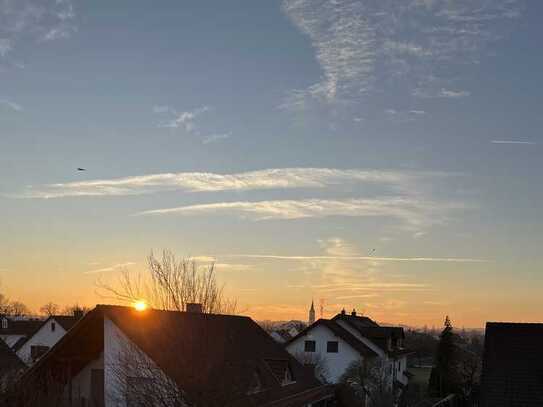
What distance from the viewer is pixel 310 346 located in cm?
4822

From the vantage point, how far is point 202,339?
17.0 m

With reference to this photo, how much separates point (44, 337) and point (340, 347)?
3128 cm

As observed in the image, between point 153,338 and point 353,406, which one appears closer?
point 153,338

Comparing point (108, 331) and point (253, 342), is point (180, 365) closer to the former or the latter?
point (108, 331)

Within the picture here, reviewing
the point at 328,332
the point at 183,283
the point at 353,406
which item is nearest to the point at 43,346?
the point at 328,332

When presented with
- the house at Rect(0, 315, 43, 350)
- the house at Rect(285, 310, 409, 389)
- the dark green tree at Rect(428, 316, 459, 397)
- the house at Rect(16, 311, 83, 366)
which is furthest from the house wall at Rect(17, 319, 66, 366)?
the dark green tree at Rect(428, 316, 459, 397)

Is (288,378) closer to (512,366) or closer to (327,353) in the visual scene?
(512,366)

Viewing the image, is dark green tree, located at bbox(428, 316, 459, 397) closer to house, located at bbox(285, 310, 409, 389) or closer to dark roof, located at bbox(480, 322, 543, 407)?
house, located at bbox(285, 310, 409, 389)

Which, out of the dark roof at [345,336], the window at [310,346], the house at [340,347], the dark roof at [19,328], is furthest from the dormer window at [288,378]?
the dark roof at [19,328]

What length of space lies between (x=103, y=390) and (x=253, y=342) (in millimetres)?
7683

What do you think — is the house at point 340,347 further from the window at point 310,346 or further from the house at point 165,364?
the house at point 165,364

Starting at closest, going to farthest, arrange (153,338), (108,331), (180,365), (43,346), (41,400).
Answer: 1. (41,400)
2. (180,365)
3. (153,338)
4. (108,331)
5. (43,346)

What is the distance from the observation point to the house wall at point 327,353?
46.2m

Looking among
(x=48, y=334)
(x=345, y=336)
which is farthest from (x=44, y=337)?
(x=345, y=336)
